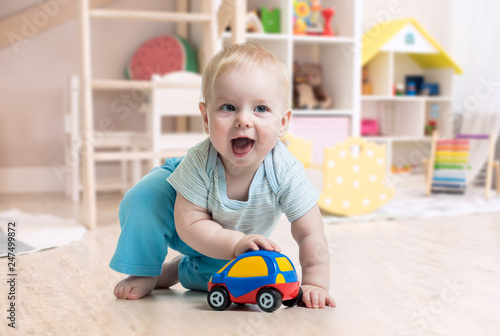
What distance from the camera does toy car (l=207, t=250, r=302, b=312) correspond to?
84 centimetres

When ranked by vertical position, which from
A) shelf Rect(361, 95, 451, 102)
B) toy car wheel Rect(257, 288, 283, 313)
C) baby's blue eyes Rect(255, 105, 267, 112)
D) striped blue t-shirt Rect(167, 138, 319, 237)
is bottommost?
toy car wheel Rect(257, 288, 283, 313)

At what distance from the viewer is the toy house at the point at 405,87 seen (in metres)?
3.00

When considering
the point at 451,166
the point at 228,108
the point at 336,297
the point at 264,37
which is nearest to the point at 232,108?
the point at 228,108

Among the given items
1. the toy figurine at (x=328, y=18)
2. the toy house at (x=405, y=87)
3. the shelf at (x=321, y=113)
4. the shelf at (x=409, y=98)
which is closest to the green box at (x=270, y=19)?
the toy figurine at (x=328, y=18)

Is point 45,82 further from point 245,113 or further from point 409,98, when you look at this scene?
point 245,113

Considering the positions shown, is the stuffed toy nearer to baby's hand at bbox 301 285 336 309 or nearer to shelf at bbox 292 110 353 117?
shelf at bbox 292 110 353 117

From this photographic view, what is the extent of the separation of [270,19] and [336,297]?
1.94m

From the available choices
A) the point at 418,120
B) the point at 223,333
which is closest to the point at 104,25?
the point at 418,120

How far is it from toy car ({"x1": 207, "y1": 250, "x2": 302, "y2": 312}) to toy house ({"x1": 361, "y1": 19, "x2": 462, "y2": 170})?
221 cm

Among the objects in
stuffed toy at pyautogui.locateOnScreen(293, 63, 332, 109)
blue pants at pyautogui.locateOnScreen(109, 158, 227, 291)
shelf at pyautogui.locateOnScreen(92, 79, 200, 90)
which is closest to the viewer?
blue pants at pyautogui.locateOnScreen(109, 158, 227, 291)

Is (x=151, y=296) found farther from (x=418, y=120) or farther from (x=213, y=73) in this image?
(x=418, y=120)

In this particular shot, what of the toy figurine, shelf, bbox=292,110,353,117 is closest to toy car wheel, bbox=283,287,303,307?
shelf, bbox=292,110,353,117

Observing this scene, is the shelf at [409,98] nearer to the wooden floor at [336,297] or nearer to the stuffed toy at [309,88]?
the stuffed toy at [309,88]

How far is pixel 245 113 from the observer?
0.84 meters
